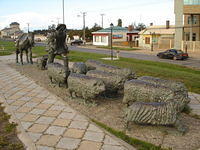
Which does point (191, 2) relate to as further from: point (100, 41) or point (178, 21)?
point (100, 41)

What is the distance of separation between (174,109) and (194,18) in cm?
3341

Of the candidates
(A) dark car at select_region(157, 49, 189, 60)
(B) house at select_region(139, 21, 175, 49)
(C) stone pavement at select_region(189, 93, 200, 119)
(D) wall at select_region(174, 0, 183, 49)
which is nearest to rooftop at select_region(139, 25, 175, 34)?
(B) house at select_region(139, 21, 175, 49)

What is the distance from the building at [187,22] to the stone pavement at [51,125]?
2723cm

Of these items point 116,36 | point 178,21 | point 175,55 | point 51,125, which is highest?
point 178,21

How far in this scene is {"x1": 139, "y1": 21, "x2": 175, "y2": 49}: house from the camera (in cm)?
3619

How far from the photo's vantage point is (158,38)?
38062 millimetres

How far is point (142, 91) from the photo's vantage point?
6223 mm

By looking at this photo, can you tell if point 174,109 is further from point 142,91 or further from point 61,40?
point 61,40

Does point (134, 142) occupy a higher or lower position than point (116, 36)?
lower

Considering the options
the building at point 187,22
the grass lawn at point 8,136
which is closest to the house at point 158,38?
the building at point 187,22

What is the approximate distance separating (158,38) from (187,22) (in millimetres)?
5374

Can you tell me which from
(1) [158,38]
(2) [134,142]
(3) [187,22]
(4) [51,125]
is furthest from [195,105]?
(1) [158,38]

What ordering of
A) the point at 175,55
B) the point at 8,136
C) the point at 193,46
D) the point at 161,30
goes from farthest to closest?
1. the point at 161,30
2. the point at 193,46
3. the point at 175,55
4. the point at 8,136

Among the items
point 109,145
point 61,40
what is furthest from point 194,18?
point 109,145
